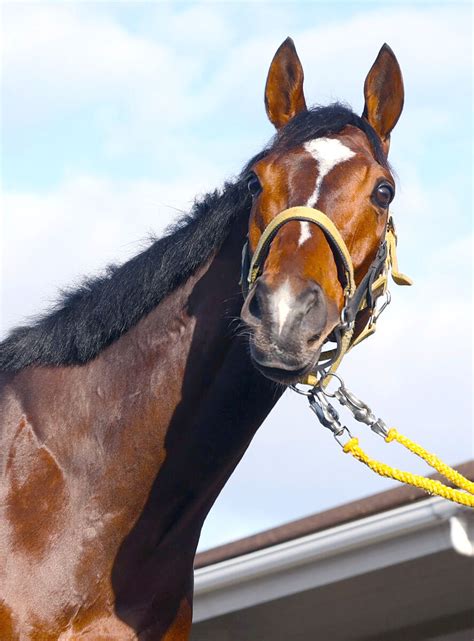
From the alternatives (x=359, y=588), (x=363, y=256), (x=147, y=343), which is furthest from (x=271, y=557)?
(x=363, y=256)

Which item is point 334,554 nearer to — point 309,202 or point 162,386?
point 162,386

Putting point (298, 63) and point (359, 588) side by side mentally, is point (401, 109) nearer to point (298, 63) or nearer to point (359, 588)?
point (298, 63)

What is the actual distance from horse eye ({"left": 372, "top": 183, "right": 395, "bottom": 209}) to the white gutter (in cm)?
196

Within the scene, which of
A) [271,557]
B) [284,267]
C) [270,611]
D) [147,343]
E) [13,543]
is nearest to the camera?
[284,267]

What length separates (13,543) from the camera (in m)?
4.75

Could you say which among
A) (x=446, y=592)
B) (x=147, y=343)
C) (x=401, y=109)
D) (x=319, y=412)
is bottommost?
(x=446, y=592)

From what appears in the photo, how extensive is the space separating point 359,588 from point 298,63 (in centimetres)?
337

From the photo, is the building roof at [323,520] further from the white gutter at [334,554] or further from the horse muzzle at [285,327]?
the horse muzzle at [285,327]

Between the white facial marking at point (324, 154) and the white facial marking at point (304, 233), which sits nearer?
the white facial marking at point (304, 233)

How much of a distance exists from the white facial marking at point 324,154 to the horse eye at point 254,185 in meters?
0.25

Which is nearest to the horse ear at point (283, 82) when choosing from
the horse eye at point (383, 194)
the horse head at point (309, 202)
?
the horse head at point (309, 202)

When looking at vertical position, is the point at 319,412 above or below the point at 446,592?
above

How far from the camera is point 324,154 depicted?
4.88 meters

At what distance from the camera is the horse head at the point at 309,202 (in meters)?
4.35
